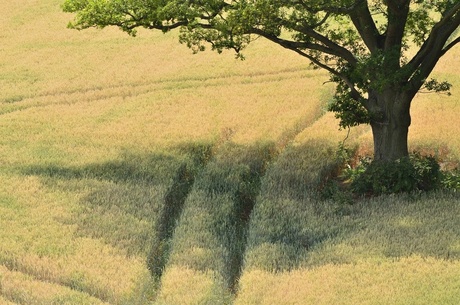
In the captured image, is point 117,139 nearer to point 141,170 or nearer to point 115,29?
point 141,170

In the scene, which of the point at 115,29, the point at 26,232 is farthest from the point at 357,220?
the point at 115,29

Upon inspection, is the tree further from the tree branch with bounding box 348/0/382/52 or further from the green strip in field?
the green strip in field

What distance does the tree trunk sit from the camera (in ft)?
58.5

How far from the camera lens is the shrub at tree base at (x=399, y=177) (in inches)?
675

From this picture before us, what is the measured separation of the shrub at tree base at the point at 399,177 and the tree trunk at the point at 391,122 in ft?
1.08

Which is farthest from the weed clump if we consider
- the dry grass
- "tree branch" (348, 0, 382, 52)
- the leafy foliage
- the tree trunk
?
the dry grass

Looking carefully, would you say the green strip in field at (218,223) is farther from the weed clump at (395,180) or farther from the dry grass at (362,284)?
the weed clump at (395,180)

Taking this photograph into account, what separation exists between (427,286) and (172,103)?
11672 millimetres

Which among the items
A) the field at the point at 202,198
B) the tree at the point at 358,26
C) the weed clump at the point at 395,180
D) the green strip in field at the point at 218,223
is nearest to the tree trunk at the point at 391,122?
the tree at the point at 358,26

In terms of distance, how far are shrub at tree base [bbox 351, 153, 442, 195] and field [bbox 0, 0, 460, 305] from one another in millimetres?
389

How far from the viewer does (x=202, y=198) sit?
16641 millimetres

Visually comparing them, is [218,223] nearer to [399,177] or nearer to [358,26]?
[399,177]

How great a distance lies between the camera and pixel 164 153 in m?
19.2

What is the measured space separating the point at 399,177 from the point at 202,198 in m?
3.62
